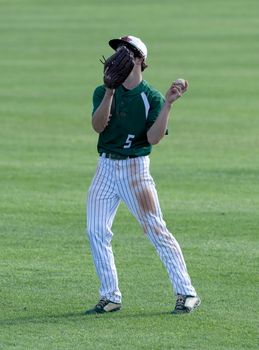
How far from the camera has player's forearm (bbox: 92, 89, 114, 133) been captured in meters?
9.56

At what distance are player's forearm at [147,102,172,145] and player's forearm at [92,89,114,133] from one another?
0.34 metres

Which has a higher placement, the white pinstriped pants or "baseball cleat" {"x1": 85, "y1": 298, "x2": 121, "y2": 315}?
the white pinstriped pants

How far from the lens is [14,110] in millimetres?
25297

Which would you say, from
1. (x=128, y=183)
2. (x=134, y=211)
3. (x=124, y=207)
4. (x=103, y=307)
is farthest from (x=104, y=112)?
(x=124, y=207)

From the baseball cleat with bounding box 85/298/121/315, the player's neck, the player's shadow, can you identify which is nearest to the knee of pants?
the baseball cleat with bounding box 85/298/121/315

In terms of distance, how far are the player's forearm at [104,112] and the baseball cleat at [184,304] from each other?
1.43m

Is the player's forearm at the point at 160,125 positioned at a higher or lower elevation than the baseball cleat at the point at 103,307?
higher

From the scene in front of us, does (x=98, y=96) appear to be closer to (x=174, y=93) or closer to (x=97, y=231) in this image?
(x=174, y=93)

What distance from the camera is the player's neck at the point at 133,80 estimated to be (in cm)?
981

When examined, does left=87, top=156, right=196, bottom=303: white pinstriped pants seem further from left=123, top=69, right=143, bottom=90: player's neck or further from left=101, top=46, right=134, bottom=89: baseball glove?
left=101, top=46, right=134, bottom=89: baseball glove

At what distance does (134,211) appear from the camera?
9992 millimetres

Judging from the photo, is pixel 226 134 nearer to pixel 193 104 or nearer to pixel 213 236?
pixel 193 104

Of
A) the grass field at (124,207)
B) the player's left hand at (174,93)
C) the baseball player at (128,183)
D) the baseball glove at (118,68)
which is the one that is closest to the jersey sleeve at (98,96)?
the baseball player at (128,183)

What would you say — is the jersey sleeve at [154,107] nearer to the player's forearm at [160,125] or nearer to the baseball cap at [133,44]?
the player's forearm at [160,125]
